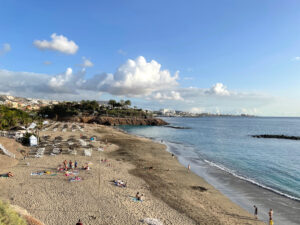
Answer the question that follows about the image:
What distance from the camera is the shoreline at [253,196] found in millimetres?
13516

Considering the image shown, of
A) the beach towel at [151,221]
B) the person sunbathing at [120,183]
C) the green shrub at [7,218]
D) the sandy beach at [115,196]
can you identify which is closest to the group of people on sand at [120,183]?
the person sunbathing at [120,183]

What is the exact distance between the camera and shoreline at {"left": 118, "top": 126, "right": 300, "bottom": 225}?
13516 mm

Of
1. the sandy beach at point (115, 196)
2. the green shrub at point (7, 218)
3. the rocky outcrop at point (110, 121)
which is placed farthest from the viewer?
the rocky outcrop at point (110, 121)

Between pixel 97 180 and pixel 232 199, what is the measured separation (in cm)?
1225

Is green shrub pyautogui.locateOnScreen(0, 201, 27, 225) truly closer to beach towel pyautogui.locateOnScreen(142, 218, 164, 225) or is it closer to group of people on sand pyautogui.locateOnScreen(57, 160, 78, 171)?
beach towel pyautogui.locateOnScreen(142, 218, 164, 225)

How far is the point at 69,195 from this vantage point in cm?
1402

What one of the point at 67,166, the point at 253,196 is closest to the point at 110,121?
the point at 67,166

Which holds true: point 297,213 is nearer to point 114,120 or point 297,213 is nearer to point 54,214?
point 54,214

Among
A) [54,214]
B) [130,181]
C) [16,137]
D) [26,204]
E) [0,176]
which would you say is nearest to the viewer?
[54,214]

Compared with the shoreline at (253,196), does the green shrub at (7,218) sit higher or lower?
higher

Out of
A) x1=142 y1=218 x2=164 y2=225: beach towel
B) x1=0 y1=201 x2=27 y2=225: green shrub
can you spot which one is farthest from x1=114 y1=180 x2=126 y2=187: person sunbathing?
x1=0 y1=201 x2=27 y2=225: green shrub

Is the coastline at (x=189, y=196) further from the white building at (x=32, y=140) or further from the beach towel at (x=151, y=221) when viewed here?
the white building at (x=32, y=140)

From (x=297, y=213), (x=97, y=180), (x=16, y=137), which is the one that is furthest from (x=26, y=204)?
(x=16, y=137)

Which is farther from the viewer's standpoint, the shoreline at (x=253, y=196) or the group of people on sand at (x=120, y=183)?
the group of people on sand at (x=120, y=183)
